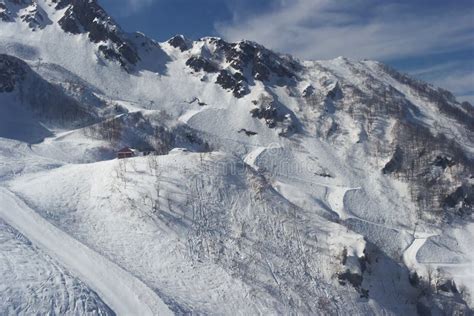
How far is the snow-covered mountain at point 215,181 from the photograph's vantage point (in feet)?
117

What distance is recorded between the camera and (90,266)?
33.5 m

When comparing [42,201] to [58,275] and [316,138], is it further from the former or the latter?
[316,138]

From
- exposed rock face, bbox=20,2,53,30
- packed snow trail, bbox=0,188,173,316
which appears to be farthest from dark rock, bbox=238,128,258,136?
packed snow trail, bbox=0,188,173,316

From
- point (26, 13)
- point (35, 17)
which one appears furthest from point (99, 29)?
point (26, 13)

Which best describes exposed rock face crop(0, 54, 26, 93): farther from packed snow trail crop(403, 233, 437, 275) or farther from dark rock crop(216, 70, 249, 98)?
packed snow trail crop(403, 233, 437, 275)

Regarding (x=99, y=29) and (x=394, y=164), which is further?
(x=99, y=29)

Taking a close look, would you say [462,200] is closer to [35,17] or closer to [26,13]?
[35,17]

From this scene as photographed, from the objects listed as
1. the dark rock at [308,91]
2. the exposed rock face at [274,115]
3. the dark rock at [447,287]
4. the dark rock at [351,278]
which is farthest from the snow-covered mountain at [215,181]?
the dark rock at [308,91]

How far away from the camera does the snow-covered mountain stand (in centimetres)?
3562

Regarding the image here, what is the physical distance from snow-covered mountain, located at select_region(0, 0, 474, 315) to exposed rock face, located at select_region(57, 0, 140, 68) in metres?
0.62

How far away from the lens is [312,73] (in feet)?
586

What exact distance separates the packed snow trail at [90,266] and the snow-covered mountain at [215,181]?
17 cm

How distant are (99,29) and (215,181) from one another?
126228mm

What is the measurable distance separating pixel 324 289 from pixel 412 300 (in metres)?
11.1
